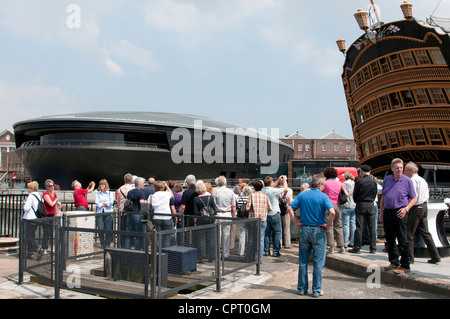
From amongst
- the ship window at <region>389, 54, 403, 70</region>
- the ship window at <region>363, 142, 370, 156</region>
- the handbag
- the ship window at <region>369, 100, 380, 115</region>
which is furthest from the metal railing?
the ship window at <region>363, 142, 370, 156</region>

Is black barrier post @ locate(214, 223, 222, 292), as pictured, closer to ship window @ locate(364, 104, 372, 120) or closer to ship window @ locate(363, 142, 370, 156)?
ship window @ locate(364, 104, 372, 120)

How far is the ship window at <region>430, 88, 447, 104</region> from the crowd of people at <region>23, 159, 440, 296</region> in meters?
15.8

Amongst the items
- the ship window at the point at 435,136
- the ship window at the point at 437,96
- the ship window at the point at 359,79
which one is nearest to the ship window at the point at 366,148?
the ship window at the point at 359,79

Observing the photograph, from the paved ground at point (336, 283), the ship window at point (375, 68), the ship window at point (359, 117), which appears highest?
the ship window at point (375, 68)

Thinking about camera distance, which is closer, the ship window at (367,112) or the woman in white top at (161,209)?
the woman in white top at (161,209)

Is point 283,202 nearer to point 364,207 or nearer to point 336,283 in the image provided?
point 364,207

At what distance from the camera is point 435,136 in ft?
74.2

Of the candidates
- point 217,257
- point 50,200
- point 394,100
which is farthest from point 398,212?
point 394,100

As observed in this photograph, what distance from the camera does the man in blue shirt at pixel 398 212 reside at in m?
6.74

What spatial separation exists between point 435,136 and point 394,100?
11.5 ft

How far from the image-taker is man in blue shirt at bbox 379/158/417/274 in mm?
6738

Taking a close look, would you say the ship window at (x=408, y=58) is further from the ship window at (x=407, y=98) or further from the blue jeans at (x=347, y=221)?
the blue jeans at (x=347, y=221)

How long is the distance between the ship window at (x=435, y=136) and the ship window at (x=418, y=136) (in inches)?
17.5
